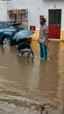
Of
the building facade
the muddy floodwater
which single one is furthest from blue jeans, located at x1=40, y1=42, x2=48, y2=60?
the building facade

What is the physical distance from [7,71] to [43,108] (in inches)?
170

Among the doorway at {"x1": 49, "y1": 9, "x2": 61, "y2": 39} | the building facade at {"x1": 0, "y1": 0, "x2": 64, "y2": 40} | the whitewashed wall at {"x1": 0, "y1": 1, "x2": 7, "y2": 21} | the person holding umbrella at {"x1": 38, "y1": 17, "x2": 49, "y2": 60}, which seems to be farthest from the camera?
the whitewashed wall at {"x1": 0, "y1": 1, "x2": 7, "y2": 21}

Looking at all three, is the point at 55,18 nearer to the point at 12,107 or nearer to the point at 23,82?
the point at 23,82

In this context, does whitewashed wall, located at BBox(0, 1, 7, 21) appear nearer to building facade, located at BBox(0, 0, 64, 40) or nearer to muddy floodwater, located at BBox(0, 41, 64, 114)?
building facade, located at BBox(0, 0, 64, 40)

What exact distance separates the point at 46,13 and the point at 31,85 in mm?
15409

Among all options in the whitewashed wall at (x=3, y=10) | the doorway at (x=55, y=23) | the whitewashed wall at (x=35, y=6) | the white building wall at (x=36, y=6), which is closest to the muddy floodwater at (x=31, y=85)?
the doorway at (x=55, y=23)

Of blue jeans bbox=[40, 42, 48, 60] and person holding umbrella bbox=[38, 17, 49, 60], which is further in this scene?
blue jeans bbox=[40, 42, 48, 60]

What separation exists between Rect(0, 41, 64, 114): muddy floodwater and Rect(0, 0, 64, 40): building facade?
32.6 feet

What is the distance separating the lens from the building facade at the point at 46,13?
2288cm

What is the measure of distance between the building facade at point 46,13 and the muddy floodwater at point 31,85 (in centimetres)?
994

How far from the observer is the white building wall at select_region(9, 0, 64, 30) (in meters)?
23.1

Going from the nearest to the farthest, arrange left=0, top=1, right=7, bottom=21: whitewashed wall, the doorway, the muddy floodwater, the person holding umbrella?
1. the muddy floodwater
2. the person holding umbrella
3. the doorway
4. left=0, top=1, right=7, bottom=21: whitewashed wall

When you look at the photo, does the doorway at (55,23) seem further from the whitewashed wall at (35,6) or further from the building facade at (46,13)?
the whitewashed wall at (35,6)

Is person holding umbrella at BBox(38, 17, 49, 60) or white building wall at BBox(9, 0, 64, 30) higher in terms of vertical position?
white building wall at BBox(9, 0, 64, 30)
